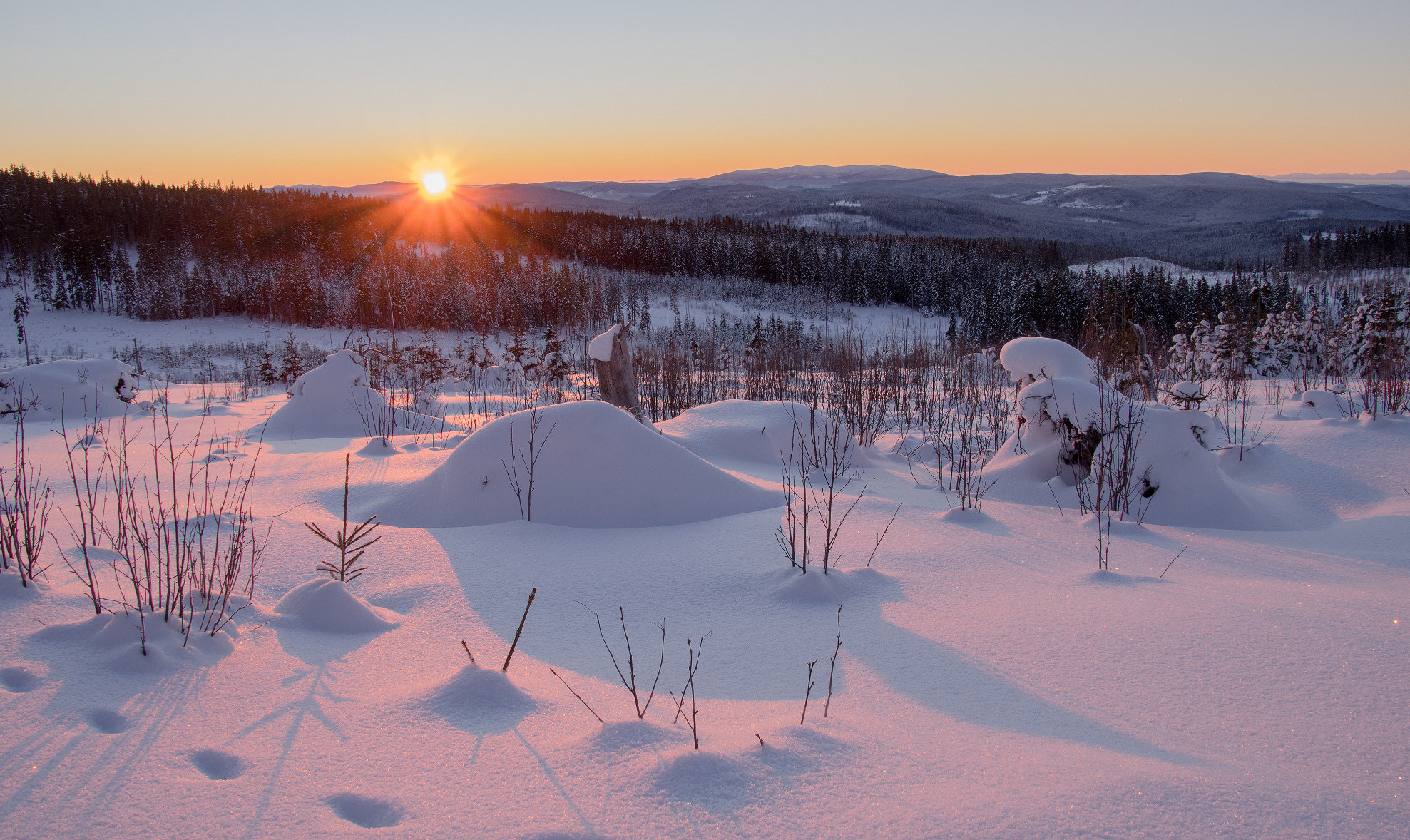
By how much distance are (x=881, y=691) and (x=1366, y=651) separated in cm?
177

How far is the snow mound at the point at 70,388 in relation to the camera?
9.40 m

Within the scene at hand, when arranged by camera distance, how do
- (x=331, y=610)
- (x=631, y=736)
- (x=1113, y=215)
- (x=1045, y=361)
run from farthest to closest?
1. (x=1113, y=215)
2. (x=1045, y=361)
3. (x=331, y=610)
4. (x=631, y=736)

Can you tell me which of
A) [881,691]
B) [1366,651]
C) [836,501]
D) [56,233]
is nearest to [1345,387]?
[836,501]

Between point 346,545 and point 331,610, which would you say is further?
point 346,545

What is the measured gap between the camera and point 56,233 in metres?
55.1

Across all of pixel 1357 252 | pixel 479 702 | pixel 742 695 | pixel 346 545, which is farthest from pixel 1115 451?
pixel 1357 252

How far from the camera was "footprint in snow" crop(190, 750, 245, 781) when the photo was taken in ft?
5.62

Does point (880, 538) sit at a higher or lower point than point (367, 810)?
lower

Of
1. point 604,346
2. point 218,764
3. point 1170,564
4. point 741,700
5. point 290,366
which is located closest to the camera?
point 218,764

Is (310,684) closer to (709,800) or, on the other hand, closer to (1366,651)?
(709,800)

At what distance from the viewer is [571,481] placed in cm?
465

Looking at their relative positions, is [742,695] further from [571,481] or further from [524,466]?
[524,466]

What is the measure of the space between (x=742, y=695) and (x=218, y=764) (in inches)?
60.4

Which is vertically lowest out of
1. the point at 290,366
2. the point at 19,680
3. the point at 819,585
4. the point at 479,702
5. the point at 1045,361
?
the point at 290,366
